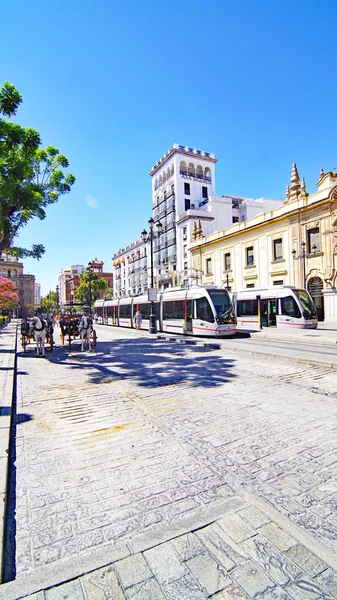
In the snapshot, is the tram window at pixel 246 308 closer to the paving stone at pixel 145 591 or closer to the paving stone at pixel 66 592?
the paving stone at pixel 145 591

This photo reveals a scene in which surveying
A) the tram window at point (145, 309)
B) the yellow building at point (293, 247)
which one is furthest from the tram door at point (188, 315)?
the yellow building at point (293, 247)

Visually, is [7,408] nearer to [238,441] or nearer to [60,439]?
[60,439]

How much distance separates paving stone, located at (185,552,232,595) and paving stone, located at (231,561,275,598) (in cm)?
7

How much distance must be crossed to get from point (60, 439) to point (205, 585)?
110 inches

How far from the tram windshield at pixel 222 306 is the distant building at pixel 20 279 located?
7466cm

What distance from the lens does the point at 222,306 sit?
1602cm

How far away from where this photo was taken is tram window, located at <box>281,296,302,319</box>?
1873 cm

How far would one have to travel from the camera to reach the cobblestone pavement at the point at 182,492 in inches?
76.0

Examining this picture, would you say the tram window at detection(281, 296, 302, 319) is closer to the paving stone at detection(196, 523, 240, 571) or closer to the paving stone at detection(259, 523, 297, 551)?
the paving stone at detection(259, 523, 297, 551)

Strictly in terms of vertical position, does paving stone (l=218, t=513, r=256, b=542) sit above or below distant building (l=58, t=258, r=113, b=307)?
below

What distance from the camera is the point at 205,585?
1.84 m

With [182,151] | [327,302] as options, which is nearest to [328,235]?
[327,302]

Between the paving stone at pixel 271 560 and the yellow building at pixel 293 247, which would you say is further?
the yellow building at pixel 293 247

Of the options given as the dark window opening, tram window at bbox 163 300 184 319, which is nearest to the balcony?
the dark window opening
